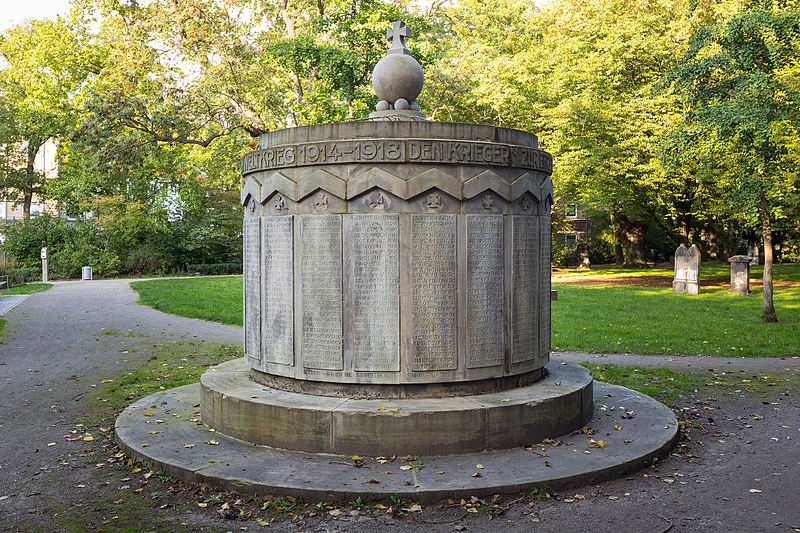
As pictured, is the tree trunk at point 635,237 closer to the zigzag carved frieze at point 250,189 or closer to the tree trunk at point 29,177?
the zigzag carved frieze at point 250,189

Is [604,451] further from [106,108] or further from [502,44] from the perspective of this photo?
[502,44]

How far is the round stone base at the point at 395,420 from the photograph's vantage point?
6.18 meters

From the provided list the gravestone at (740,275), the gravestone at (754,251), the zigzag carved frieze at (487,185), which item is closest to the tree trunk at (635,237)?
the gravestone at (754,251)

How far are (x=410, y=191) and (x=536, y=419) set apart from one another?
104 inches

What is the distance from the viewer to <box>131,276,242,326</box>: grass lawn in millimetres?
19641

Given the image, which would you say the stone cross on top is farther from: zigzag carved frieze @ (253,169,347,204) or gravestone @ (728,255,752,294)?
gravestone @ (728,255,752,294)

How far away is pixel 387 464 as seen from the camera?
5.98 meters

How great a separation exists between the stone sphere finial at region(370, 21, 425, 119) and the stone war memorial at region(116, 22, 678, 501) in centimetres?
3

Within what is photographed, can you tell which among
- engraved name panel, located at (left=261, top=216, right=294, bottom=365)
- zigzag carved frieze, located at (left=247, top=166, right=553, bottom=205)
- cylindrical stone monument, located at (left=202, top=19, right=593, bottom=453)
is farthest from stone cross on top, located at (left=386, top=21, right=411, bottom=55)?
engraved name panel, located at (left=261, top=216, right=294, bottom=365)

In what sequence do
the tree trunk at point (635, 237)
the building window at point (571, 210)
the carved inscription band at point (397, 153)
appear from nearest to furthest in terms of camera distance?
the carved inscription band at point (397, 153) → the building window at point (571, 210) → the tree trunk at point (635, 237)

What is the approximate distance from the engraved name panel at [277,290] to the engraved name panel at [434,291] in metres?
1.39

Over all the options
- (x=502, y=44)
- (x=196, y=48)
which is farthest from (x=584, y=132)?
(x=196, y=48)

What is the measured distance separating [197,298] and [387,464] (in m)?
19.8

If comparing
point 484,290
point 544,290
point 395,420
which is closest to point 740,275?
point 544,290
